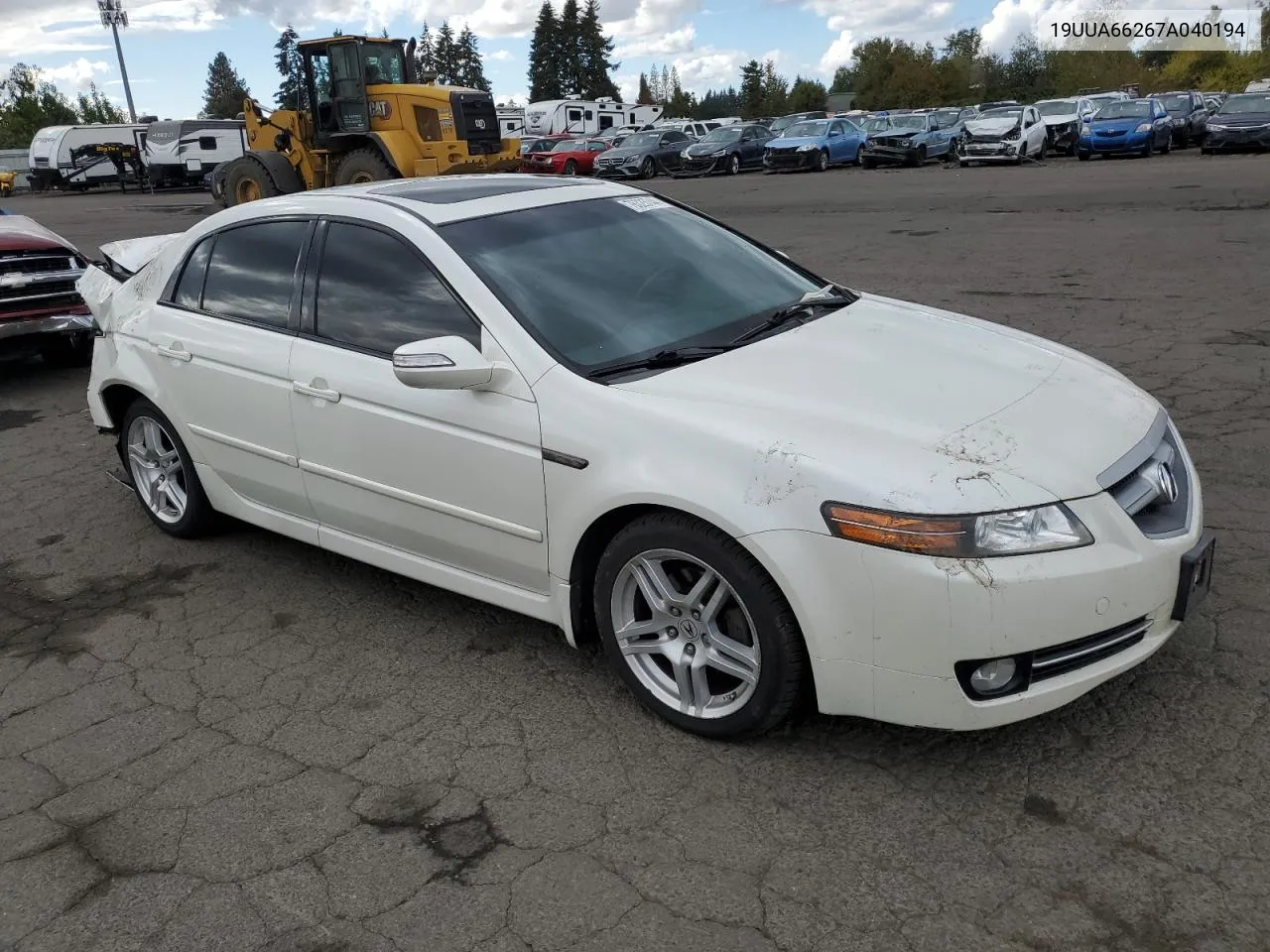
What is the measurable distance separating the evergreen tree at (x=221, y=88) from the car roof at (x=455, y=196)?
410ft

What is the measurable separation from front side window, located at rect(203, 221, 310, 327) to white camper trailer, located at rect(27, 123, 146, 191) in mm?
43974

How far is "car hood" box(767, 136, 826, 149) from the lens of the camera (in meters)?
31.3

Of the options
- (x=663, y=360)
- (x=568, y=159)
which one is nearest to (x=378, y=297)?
(x=663, y=360)

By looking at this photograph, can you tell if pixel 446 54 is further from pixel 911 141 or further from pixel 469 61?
pixel 911 141

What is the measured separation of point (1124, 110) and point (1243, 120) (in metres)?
3.14

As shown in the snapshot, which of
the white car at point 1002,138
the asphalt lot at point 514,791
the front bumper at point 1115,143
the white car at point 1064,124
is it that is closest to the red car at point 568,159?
the white car at point 1002,138

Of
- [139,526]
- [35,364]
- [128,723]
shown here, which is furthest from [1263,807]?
[35,364]

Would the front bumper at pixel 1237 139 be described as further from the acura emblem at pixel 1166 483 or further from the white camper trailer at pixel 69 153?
the white camper trailer at pixel 69 153

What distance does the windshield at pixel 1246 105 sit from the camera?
A: 27938 millimetres

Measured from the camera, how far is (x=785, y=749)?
3227 millimetres

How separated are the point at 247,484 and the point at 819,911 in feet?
9.81

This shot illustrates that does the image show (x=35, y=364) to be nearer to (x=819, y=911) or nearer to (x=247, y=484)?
(x=247, y=484)

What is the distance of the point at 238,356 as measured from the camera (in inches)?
170

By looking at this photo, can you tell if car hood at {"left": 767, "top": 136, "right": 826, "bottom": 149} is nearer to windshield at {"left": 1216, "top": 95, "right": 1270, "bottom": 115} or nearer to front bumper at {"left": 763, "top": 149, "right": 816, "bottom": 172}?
front bumper at {"left": 763, "top": 149, "right": 816, "bottom": 172}
